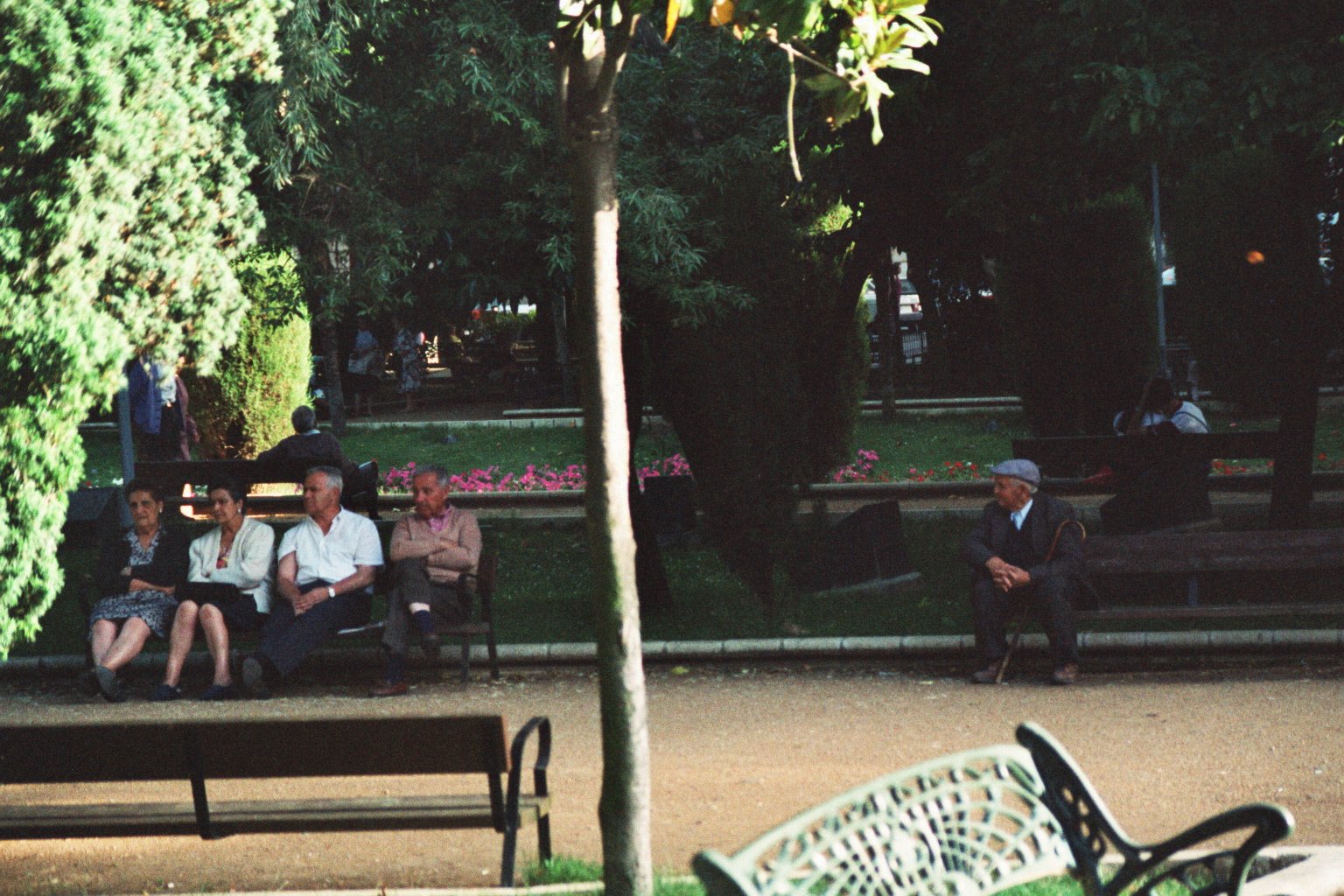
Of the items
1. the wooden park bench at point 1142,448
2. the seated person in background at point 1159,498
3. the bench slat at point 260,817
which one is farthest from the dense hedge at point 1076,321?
the bench slat at point 260,817

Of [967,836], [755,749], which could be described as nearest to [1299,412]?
[755,749]

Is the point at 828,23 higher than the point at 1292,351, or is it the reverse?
the point at 828,23

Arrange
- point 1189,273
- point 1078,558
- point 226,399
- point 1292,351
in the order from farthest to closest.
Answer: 1. point 1189,273
2. point 226,399
3. point 1292,351
4. point 1078,558

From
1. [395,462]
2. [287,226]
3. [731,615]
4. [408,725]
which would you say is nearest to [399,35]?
[287,226]

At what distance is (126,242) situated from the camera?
22.9 feet

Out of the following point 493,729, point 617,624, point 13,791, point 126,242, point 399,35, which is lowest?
point 13,791

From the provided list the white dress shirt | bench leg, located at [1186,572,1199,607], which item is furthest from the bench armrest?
the white dress shirt

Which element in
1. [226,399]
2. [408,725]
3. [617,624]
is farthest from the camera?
[226,399]

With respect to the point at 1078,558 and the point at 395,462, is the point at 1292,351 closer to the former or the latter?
the point at 1078,558

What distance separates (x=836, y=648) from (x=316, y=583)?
2938 mm

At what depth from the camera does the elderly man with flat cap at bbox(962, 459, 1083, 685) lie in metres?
8.79

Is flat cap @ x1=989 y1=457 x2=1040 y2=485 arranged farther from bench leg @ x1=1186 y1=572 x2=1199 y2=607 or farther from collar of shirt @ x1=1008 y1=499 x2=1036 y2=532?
bench leg @ x1=1186 y1=572 x2=1199 y2=607

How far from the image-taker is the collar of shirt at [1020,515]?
9188 millimetres

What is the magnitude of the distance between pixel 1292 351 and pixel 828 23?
814 cm
